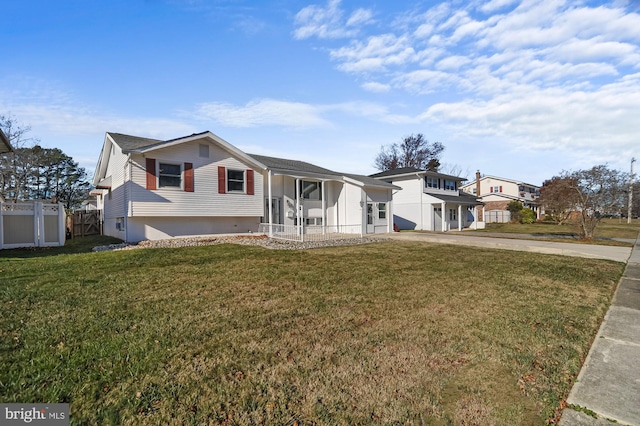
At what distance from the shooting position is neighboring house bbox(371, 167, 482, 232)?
87.9 feet

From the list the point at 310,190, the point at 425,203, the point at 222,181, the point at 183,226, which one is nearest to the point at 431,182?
the point at 425,203

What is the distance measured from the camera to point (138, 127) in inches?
915

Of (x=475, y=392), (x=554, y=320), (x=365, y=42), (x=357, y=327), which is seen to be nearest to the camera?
(x=475, y=392)

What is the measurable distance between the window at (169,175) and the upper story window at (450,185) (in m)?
25.6

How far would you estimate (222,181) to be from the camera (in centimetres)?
1555

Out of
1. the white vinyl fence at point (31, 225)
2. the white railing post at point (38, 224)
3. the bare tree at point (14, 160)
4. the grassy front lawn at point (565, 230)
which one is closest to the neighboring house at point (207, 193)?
the white vinyl fence at point (31, 225)

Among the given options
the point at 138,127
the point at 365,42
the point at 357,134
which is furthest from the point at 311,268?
the point at 138,127

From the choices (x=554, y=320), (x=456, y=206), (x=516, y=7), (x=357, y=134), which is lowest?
(x=554, y=320)

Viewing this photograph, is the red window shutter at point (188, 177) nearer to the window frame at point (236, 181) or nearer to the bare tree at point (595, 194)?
the window frame at point (236, 181)

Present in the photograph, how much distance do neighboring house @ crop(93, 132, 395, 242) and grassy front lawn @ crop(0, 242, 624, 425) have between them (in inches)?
277

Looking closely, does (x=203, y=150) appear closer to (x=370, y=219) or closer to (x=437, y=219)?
(x=370, y=219)

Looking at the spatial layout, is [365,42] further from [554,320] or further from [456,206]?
[456,206]

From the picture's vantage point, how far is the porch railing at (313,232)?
1537 cm

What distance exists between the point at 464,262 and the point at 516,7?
27.2 feet
